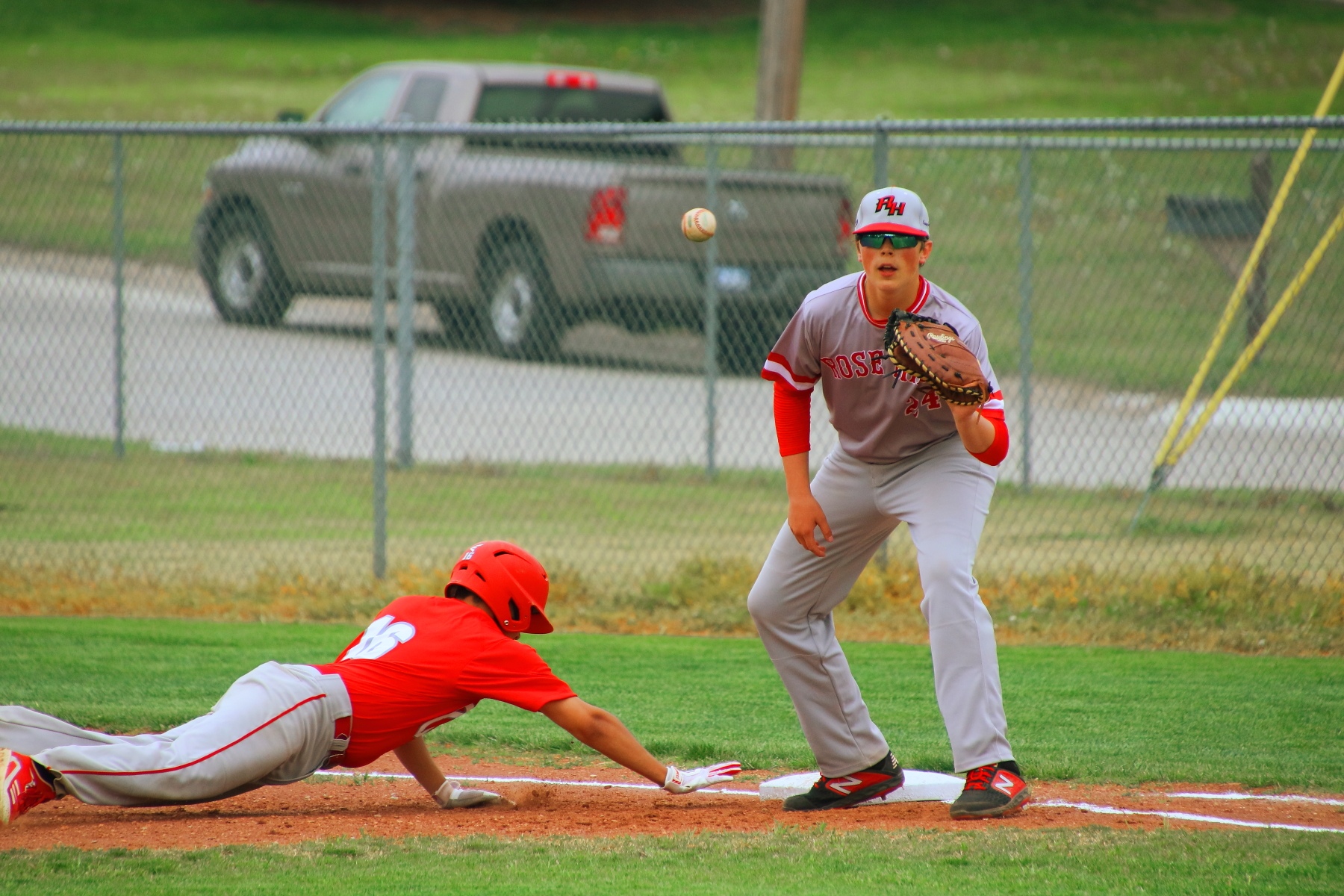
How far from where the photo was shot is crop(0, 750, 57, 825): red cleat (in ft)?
13.8

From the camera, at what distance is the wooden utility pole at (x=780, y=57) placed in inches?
529

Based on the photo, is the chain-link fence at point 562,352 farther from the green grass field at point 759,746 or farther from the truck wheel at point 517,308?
the green grass field at point 759,746

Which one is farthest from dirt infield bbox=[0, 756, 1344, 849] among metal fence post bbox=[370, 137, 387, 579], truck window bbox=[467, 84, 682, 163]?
truck window bbox=[467, 84, 682, 163]

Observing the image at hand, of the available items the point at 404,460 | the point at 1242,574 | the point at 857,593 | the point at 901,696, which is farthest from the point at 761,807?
the point at 404,460

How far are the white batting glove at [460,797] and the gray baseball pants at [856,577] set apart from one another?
1048 millimetres

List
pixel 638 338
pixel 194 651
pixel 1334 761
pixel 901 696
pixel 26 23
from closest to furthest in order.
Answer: pixel 1334 761 → pixel 901 696 → pixel 194 651 → pixel 638 338 → pixel 26 23

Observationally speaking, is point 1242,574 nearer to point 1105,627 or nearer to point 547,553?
point 1105,627

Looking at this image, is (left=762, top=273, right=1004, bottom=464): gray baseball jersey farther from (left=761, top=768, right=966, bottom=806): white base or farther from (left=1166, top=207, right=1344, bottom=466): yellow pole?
(left=1166, top=207, right=1344, bottom=466): yellow pole

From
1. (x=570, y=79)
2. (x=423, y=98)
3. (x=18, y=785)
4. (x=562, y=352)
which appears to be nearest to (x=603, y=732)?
(x=18, y=785)

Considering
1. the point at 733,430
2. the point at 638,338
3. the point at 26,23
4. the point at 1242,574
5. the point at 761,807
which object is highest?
the point at 26,23

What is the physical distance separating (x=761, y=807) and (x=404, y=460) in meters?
5.05

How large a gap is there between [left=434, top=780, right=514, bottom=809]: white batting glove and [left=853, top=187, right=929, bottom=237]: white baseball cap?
85.7 inches

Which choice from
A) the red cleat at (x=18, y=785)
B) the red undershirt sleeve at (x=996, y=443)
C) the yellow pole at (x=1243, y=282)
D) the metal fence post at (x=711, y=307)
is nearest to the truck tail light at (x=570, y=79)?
the metal fence post at (x=711, y=307)

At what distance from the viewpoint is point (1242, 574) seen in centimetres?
719
